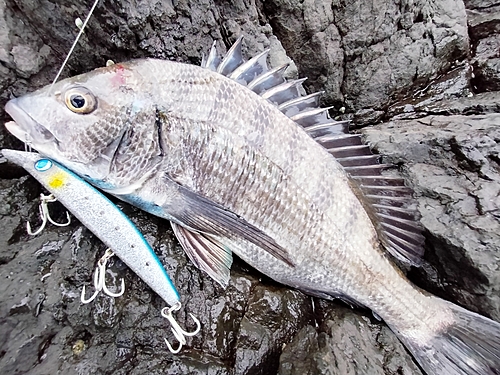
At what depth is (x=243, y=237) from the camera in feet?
8.43

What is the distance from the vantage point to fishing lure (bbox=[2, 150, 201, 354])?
2.35 m

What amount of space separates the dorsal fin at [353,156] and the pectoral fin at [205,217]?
0.77 m

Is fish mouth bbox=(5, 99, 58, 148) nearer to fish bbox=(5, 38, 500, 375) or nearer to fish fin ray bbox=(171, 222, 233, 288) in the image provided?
fish bbox=(5, 38, 500, 375)

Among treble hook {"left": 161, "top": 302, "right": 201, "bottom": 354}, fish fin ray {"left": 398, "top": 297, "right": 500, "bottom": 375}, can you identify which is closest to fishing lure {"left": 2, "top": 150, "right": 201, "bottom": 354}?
treble hook {"left": 161, "top": 302, "right": 201, "bottom": 354}

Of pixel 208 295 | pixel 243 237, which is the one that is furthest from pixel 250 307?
pixel 243 237

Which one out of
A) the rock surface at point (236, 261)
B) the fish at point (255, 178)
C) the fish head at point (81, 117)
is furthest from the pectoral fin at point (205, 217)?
the fish head at point (81, 117)

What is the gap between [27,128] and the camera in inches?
89.4

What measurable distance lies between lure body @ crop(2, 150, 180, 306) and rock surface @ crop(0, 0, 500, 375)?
13cm

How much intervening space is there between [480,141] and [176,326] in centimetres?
247

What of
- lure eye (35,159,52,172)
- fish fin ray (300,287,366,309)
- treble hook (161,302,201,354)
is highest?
lure eye (35,159,52,172)

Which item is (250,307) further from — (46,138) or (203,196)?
(46,138)

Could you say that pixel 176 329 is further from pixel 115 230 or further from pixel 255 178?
pixel 255 178

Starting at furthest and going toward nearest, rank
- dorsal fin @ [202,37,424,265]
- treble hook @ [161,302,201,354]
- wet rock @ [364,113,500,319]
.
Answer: dorsal fin @ [202,37,424,265], wet rock @ [364,113,500,319], treble hook @ [161,302,201,354]

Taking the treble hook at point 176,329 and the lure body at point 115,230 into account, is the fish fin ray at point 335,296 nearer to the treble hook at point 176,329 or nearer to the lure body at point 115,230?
the treble hook at point 176,329
